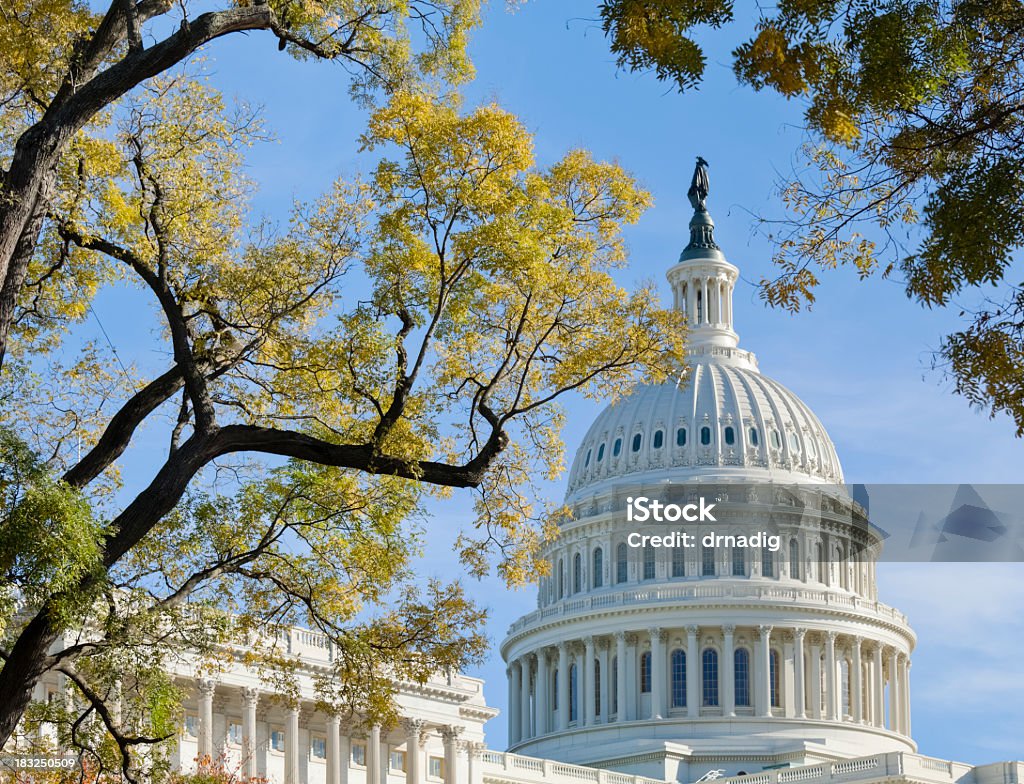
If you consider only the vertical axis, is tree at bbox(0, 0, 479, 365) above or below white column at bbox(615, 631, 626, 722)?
below

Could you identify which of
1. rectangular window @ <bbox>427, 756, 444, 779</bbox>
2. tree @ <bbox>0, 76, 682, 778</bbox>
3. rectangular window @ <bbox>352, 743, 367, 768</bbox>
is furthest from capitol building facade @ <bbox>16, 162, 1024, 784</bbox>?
tree @ <bbox>0, 76, 682, 778</bbox>

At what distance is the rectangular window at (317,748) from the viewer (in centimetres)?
8953

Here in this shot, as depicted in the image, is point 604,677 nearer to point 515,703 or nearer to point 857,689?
point 515,703

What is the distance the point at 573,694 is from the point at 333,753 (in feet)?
193

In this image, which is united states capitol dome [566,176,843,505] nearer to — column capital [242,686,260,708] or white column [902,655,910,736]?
white column [902,655,910,736]

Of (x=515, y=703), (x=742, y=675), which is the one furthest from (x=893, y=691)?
(x=515, y=703)

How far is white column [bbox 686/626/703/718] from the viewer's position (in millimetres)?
138250

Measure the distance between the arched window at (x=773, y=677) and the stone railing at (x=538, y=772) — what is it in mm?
17934

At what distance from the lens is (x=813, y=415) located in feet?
514

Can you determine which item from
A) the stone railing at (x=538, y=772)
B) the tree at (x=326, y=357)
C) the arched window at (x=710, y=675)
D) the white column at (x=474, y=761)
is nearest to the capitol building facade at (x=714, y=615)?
the arched window at (x=710, y=675)

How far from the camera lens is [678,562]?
475ft

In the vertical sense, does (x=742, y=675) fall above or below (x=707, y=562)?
below

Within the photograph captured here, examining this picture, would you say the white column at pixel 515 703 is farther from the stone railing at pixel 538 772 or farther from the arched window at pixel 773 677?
the stone railing at pixel 538 772

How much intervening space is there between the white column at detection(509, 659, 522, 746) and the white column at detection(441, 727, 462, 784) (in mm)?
53364
